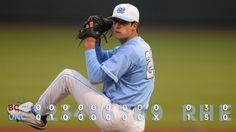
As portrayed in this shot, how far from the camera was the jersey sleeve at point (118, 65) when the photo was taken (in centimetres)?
438

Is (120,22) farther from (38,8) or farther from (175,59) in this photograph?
(38,8)

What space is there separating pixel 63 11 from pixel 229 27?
513 cm

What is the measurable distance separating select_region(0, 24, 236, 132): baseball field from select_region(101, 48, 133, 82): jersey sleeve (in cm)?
85

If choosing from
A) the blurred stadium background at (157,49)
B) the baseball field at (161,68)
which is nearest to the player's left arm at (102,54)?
the baseball field at (161,68)

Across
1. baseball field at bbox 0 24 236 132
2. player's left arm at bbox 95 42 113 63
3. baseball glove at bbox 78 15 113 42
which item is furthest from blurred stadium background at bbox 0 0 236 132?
baseball glove at bbox 78 15 113 42

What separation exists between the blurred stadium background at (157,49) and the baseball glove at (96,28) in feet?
7.96

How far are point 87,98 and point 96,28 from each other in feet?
1.80

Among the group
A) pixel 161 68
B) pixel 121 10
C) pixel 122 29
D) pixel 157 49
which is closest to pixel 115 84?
pixel 122 29

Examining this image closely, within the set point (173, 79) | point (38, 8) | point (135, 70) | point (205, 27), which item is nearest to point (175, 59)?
point (173, 79)

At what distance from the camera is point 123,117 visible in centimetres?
438

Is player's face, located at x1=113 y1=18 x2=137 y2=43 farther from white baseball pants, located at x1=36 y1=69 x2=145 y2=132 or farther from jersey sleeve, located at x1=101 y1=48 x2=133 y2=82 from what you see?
white baseball pants, located at x1=36 y1=69 x2=145 y2=132

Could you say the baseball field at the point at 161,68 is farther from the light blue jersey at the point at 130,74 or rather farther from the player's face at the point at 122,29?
the player's face at the point at 122,29

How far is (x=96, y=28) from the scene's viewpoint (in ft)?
14.7

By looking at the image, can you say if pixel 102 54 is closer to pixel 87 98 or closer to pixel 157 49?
pixel 87 98
